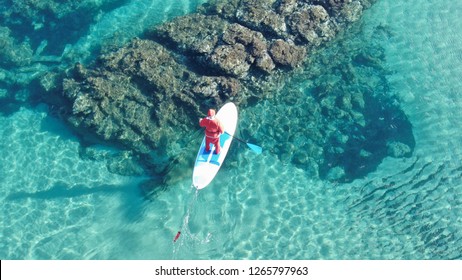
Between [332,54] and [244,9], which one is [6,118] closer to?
[244,9]

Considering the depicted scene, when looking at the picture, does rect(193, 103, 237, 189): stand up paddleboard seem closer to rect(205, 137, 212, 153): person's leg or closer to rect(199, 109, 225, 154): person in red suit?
rect(205, 137, 212, 153): person's leg

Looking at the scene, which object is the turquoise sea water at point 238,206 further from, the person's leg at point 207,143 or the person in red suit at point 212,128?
the person in red suit at point 212,128

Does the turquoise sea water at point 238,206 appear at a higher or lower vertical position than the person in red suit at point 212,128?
lower

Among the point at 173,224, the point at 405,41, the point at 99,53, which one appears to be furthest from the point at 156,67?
the point at 405,41

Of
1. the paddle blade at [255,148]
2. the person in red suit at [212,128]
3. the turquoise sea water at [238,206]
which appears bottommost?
the turquoise sea water at [238,206]

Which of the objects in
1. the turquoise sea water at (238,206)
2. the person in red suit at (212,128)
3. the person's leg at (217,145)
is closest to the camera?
the person in red suit at (212,128)

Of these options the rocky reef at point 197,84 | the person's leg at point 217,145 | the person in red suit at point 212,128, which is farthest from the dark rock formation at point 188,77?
the person in red suit at point 212,128

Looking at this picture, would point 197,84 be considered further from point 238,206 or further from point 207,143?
point 238,206
